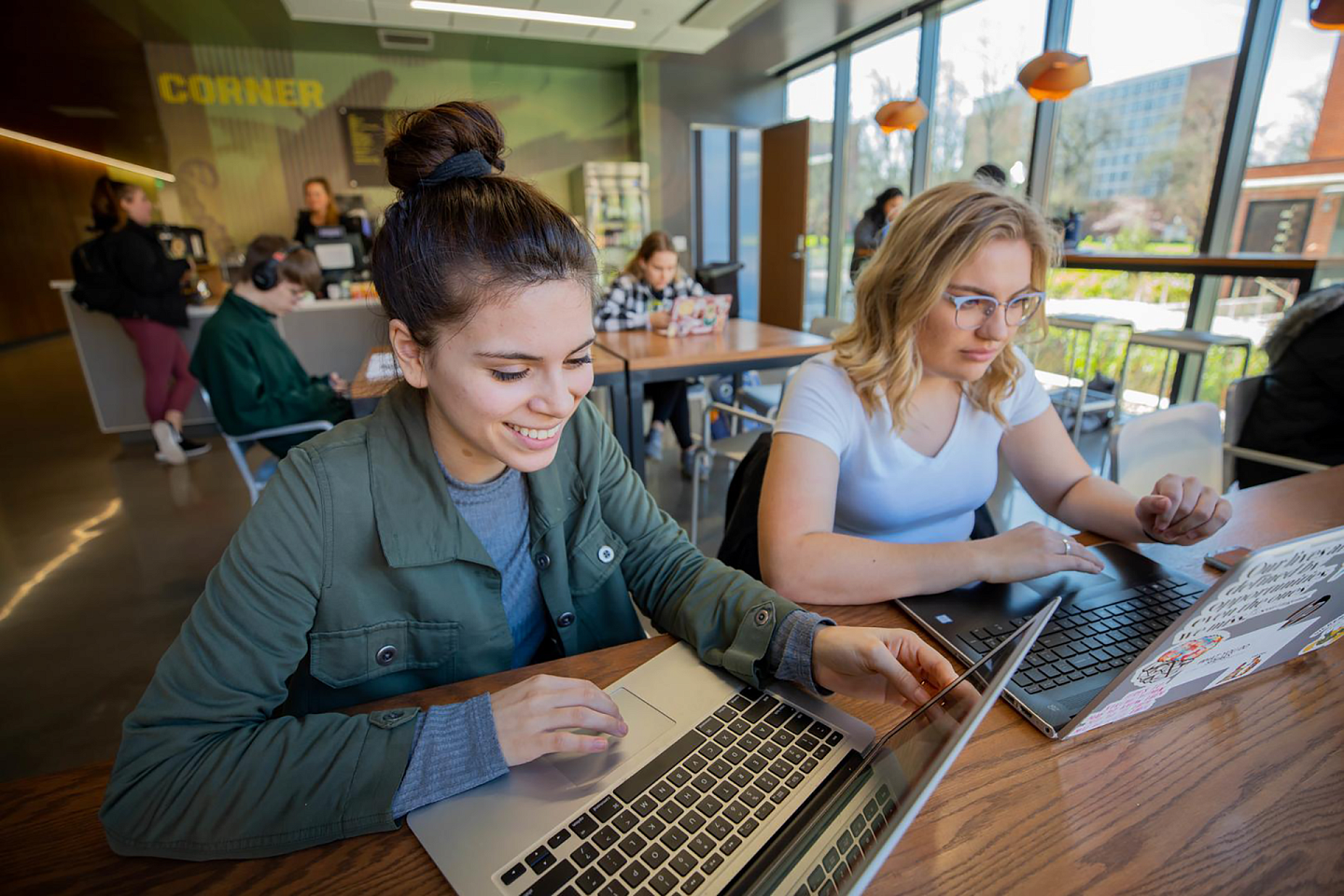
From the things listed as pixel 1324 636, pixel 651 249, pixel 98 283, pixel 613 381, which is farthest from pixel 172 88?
pixel 1324 636

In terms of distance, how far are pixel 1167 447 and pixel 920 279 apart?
0.95 m

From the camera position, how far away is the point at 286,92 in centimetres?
628

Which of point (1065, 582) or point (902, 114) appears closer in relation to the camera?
point (1065, 582)

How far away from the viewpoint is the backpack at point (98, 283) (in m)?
3.89

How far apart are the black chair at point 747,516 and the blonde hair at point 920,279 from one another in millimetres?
223


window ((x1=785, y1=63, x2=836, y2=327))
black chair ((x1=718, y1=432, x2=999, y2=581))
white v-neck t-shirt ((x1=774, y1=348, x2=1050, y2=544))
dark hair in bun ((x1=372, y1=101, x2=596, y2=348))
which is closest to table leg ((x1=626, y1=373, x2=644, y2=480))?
black chair ((x1=718, y1=432, x2=999, y2=581))

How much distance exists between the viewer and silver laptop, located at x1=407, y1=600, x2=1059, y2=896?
43 centimetres

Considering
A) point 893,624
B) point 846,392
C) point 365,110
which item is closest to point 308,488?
point 893,624

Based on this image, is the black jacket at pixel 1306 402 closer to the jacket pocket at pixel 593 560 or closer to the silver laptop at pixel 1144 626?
the silver laptop at pixel 1144 626

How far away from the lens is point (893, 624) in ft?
2.72

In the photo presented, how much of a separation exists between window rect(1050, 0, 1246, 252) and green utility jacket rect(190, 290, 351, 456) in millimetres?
4447

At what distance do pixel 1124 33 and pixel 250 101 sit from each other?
7052mm

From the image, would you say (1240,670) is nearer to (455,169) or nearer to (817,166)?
(455,169)

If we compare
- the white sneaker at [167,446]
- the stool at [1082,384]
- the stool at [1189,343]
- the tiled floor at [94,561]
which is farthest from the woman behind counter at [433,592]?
the white sneaker at [167,446]
